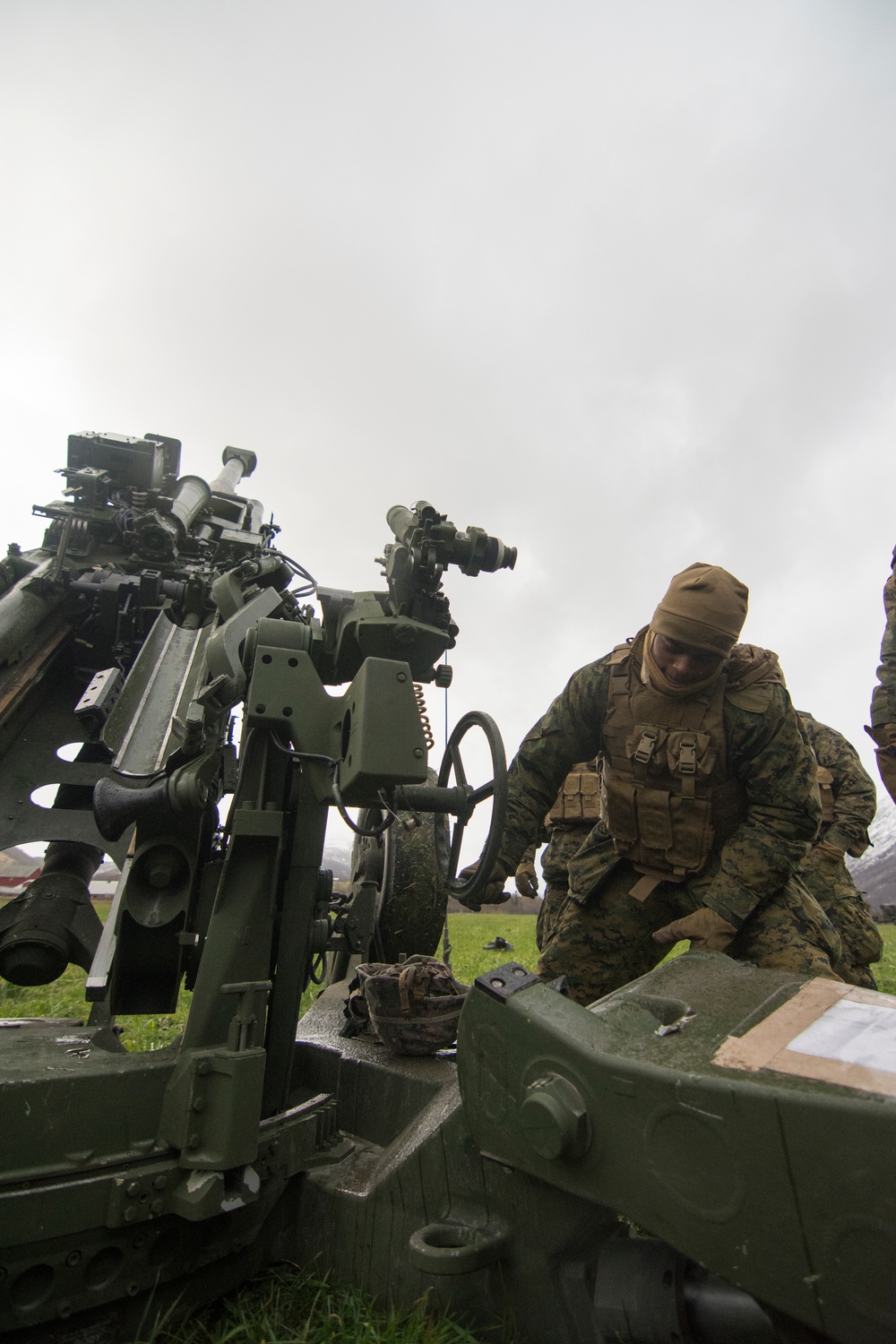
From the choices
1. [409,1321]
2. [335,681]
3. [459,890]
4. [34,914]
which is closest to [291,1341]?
[409,1321]

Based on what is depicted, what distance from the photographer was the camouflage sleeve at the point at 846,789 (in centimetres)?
562

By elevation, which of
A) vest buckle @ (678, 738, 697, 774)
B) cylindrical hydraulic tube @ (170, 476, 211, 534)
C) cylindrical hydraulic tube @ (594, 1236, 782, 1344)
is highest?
cylindrical hydraulic tube @ (170, 476, 211, 534)

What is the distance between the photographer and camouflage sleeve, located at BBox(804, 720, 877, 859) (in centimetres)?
562

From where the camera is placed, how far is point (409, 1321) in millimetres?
1703

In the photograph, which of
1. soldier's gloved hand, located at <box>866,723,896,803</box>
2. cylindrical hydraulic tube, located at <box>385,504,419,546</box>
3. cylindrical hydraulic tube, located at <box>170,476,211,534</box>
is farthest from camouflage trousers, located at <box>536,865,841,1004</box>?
cylindrical hydraulic tube, located at <box>170,476,211,534</box>

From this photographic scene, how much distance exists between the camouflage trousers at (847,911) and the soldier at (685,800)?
1.88 metres

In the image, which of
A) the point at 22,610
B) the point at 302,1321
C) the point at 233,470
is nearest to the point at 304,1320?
the point at 302,1321

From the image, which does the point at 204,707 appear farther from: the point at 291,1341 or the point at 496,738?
the point at 291,1341

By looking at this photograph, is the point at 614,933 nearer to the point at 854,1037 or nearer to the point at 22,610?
the point at 854,1037

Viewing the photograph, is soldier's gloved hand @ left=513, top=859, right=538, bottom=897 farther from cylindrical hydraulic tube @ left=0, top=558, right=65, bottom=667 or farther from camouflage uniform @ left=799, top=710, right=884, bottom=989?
cylindrical hydraulic tube @ left=0, top=558, right=65, bottom=667

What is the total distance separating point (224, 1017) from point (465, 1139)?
0.69 metres

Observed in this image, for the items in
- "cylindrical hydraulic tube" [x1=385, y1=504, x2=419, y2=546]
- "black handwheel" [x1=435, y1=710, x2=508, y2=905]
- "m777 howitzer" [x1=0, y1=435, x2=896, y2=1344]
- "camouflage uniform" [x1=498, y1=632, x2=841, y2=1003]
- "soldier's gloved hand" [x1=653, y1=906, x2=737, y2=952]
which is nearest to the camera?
"m777 howitzer" [x1=0, y1=435, x2=896, y2=1344]

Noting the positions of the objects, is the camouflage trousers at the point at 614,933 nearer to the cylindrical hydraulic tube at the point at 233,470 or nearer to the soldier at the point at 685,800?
the soldier at the point at 685,800

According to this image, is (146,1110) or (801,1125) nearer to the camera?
→ (801,1125)
